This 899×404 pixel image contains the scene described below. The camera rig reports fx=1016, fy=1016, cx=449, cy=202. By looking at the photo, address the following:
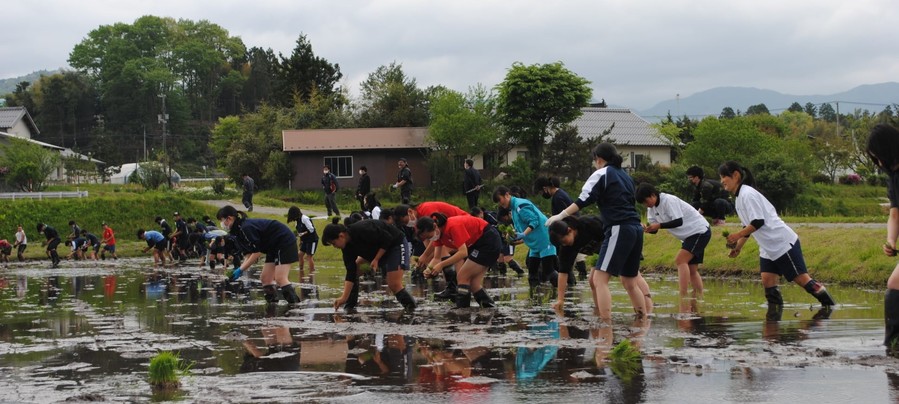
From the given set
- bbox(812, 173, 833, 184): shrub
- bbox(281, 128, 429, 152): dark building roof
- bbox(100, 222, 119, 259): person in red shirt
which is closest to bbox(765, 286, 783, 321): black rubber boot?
bbox(100, 222, 119, 259): person in red shirt

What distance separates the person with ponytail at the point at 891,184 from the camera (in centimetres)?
843

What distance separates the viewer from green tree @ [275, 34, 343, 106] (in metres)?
77.4

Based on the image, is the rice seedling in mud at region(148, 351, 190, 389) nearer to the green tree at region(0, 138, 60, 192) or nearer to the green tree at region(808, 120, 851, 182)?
the green tree at region(0, 138, 60, 192)

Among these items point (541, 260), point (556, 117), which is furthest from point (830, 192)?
point (541, 260)

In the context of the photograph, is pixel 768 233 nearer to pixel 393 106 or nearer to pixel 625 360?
pixel 625 360

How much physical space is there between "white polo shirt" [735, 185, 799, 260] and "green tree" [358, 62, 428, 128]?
53918 mm

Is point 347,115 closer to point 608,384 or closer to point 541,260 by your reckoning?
point 541,260

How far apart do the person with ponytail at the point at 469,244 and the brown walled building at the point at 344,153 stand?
43.4m

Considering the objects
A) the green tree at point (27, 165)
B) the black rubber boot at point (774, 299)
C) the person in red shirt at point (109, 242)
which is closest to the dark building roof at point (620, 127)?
the green tree at point (27, 165)

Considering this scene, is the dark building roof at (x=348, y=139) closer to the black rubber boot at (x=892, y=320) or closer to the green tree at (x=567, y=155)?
the green tree at (x=567, y=155)

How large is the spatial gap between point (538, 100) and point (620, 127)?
19568 millimetres

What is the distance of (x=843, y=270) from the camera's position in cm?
Result: 1722

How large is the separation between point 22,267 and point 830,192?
1605 inches

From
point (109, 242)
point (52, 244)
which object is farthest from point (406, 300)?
point (109, 242)
